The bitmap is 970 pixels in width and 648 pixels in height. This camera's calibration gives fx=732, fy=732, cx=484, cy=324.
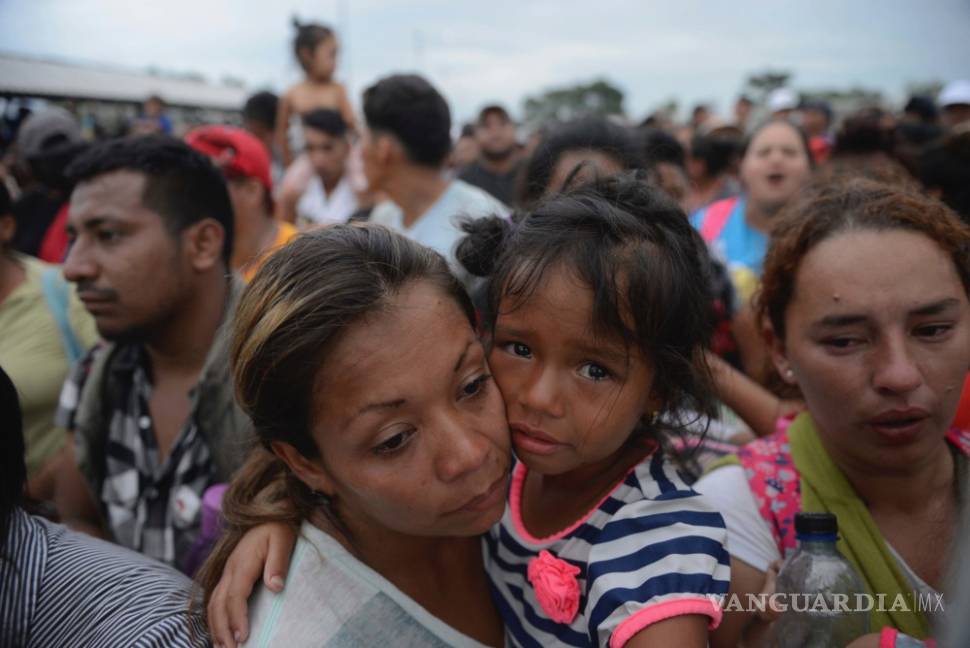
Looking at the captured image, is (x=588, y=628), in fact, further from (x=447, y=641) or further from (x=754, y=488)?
(x=754, y=488)

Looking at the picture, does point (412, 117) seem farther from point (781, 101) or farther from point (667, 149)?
point (781, 101)

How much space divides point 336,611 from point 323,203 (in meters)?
5.89

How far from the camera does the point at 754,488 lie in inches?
75.4

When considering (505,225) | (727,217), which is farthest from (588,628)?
(727,217)

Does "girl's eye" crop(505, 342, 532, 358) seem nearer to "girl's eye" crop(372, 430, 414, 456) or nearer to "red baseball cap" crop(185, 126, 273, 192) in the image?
"girl's eye" crop(372, 430, 414, 456)

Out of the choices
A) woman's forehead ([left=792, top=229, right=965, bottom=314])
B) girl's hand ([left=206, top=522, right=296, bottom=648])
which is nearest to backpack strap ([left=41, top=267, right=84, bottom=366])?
girl's hand ([left=206, top=522, right=296, bottom=648])

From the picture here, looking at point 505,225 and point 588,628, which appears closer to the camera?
point 588,628

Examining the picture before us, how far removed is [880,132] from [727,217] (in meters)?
1.09

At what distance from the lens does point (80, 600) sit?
1697 mm

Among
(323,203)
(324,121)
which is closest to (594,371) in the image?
(324,121)

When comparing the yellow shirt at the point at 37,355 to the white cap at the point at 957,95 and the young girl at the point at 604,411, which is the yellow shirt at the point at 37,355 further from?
the white cap at the point at 957,95

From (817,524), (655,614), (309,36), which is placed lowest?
(655,614)

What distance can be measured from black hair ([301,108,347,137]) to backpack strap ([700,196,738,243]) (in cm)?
345

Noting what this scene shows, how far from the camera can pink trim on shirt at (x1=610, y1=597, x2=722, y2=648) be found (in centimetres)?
137
